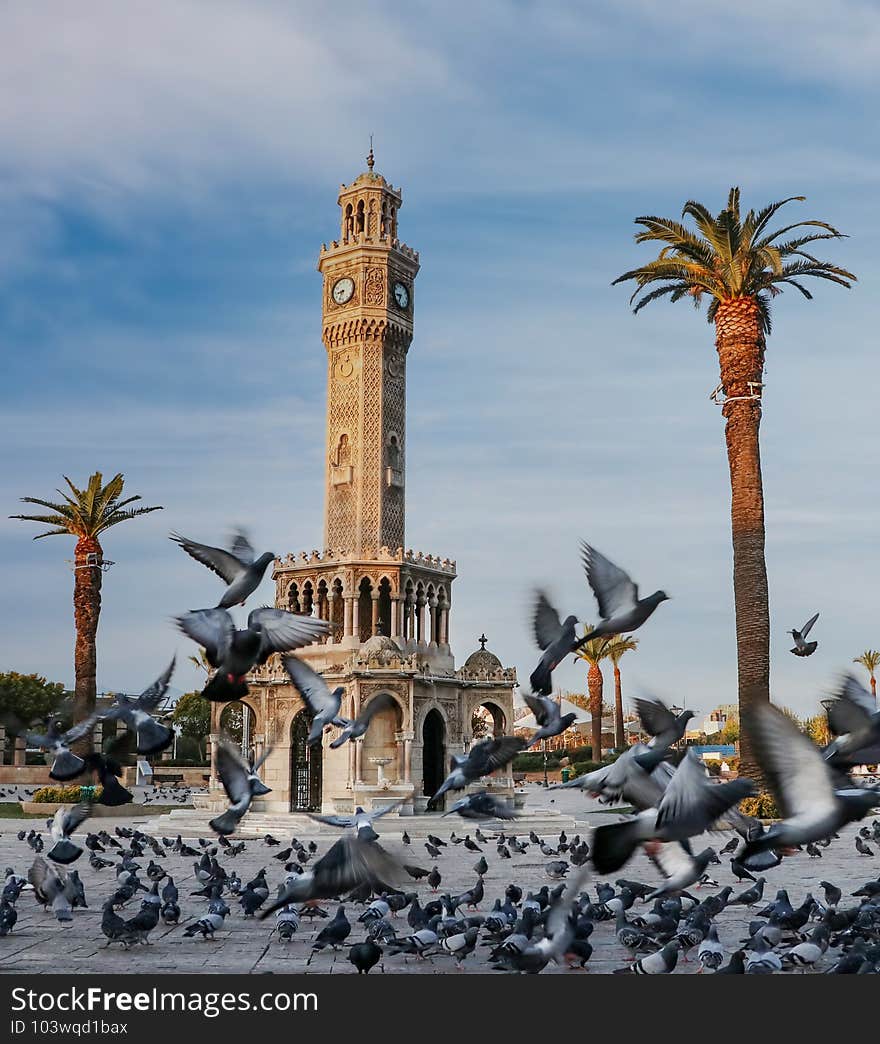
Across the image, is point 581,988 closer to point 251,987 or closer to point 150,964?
point 251,987

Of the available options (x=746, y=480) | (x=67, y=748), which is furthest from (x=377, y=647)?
(x=67, y=748)

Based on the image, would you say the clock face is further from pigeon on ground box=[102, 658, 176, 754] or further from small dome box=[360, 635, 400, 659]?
pigeon on ground box=[102, 658, 176, 754]

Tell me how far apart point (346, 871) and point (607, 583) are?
13.0ft

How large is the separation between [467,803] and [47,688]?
82.4m

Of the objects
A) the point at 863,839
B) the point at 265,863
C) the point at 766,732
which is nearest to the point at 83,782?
the point at 265,863

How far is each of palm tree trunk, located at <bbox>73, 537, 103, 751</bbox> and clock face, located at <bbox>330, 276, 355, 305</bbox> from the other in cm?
1529

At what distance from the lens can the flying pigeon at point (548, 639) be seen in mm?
11453

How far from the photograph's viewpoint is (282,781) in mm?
42812

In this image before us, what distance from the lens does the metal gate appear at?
141 feet

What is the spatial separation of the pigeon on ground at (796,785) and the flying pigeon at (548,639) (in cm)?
379

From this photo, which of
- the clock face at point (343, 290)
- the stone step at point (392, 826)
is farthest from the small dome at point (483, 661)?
the clock face at point (343, 290)

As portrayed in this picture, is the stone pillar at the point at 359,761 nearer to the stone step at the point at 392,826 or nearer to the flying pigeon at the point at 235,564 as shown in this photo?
the stone step at the point at 392,826

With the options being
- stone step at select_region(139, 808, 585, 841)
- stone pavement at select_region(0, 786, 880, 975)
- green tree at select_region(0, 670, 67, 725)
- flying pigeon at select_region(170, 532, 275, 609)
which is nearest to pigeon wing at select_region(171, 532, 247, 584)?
flying pigeon at select_region(170, 532, 275, 609)

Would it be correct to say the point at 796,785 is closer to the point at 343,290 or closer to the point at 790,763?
the point at 790,763
